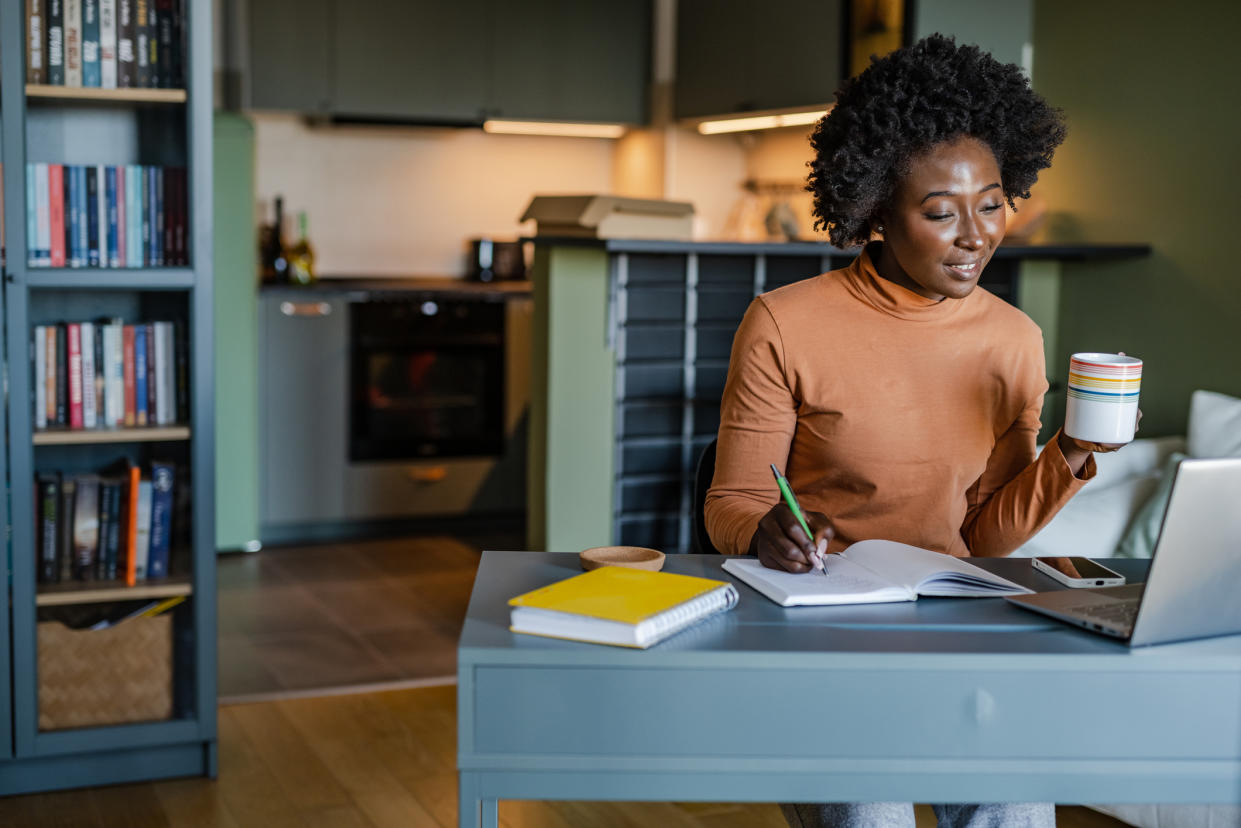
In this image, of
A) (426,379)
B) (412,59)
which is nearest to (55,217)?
(426,379)

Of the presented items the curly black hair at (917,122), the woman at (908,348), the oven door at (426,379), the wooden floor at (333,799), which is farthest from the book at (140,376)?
the oven door at (426,379)

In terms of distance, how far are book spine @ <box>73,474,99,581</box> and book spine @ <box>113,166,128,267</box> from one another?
1.50 feet

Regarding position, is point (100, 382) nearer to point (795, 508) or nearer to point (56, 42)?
point (56, 42)

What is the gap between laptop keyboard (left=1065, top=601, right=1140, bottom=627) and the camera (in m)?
1.18

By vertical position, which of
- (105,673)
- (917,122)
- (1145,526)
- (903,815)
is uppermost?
(917,122)

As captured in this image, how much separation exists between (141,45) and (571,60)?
2887 mm

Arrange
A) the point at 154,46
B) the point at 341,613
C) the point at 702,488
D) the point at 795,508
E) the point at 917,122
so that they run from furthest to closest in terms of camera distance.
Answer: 1. the point at 341,613
2. the point at 154,46
3. the point at 702,488
4. the point at 917,122
5. the point at 795,508

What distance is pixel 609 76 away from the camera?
5.27 m

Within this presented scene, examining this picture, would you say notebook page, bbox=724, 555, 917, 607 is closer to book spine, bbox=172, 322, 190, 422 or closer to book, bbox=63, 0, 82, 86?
book spine, bbox=172, 322, 190, 422

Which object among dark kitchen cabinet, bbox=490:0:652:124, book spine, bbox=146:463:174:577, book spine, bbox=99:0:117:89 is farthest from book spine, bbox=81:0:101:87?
dark kitchen cabinet, bbox=490:0:652:124

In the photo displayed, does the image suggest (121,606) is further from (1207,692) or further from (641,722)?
(1207,692)

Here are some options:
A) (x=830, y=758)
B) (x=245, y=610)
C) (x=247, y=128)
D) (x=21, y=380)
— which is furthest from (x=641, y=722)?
(x=247, y=128)

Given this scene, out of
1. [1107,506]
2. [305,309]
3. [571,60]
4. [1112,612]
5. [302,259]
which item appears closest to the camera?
[1112,612]

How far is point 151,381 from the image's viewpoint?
259 cm
